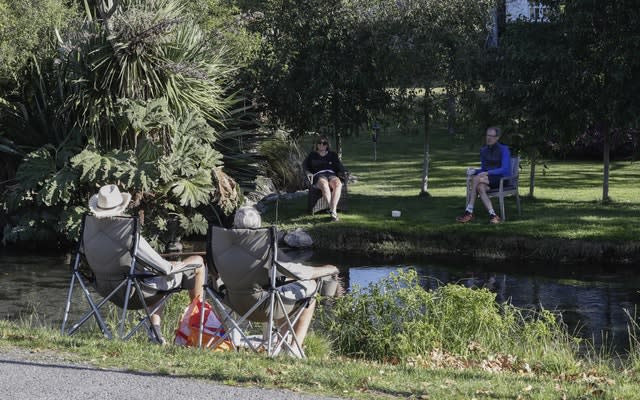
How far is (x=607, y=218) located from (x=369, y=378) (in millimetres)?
9999

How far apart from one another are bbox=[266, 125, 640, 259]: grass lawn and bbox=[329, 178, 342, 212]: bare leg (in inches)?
8.9

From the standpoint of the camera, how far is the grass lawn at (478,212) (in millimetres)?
14531

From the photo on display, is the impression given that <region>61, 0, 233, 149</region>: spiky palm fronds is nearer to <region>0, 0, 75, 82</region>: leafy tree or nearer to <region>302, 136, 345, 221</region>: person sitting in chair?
<region>0, 0, 75, 82</region>: leafy tree

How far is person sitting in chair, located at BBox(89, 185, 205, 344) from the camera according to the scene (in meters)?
8.52

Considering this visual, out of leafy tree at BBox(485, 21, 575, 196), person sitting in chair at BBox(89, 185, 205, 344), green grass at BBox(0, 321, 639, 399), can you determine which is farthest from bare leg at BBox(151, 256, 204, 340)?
leafy tree at BBox(485, 21, 575, 196)

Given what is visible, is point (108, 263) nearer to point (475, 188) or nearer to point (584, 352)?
point (584, 352)

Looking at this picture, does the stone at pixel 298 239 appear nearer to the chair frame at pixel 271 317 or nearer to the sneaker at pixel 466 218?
the sneaker at pixel 466 218

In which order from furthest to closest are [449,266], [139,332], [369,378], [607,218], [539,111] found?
[539,111]
[607,218]
[449,266]
[139,332]
[369,378]

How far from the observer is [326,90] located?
17.9m

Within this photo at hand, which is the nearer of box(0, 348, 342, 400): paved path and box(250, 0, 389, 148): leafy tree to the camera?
box(0, 348, 342, 400): paved path

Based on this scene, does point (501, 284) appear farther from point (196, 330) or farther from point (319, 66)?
point (319, 66)

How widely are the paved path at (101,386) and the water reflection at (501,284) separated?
4.34 m

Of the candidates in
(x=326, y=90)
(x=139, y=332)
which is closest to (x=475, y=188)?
(x=326, y=90)

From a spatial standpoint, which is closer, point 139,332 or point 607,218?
point 139,332
